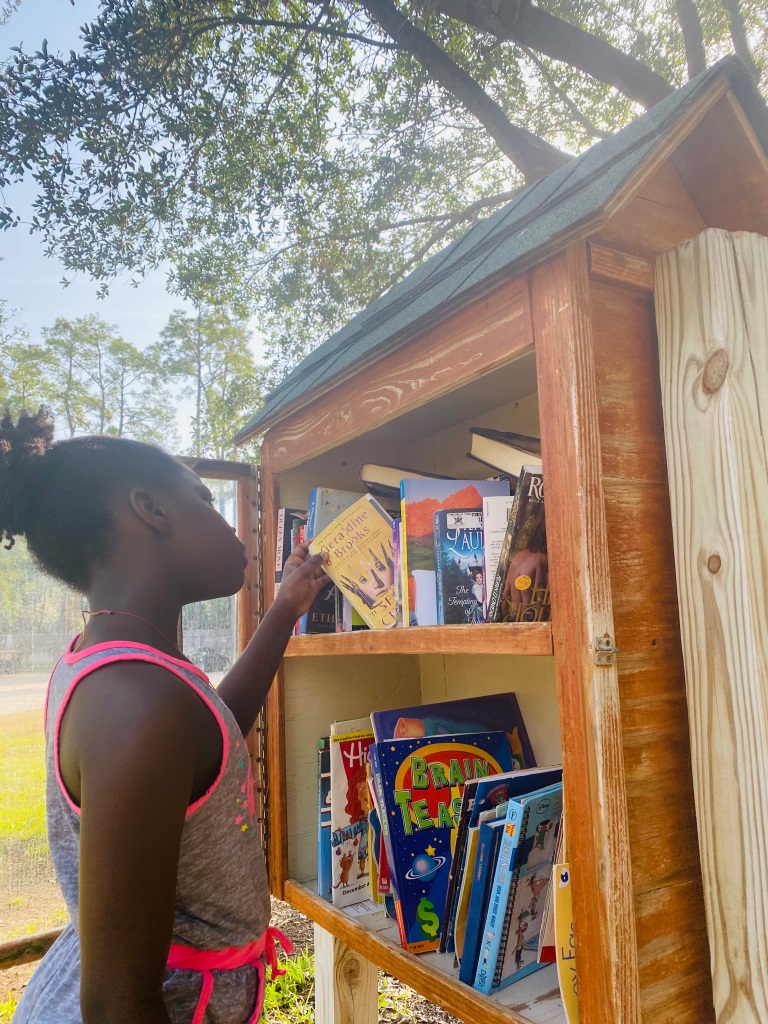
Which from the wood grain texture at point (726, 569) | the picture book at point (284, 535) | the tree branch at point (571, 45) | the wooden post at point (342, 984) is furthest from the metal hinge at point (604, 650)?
the tree branch at point (571, 45)

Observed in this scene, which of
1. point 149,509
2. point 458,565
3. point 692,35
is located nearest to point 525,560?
point 458,565

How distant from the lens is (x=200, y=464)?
1.96 metres

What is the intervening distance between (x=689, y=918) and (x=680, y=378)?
821 millimetres

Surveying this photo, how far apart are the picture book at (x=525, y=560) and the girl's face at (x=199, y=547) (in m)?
0.49

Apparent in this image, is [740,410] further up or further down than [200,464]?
further down

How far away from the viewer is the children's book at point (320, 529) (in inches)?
74.4

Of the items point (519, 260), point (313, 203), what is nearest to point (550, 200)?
point (519, 260)

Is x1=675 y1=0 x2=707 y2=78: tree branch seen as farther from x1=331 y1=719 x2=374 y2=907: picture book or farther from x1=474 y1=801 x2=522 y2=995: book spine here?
x1=474 y1=801 x2=522 y2=995: book spine

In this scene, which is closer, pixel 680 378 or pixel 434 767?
pixel 680 378

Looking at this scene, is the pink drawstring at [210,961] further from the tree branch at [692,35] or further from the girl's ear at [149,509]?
the tree branch at [692,35]

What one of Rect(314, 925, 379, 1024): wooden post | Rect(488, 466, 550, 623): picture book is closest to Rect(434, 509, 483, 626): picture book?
Rect(488, 466, 550, 623): picture book

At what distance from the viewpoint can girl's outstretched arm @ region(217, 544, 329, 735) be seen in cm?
164

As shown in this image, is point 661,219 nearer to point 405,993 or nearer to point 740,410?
point 740,410

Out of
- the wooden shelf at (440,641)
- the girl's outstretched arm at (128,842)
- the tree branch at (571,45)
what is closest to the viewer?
the girl's outstretched arm at (128,842)
